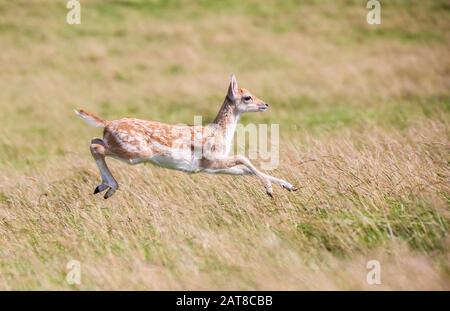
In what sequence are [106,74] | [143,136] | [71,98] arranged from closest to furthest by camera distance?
[143,136]
[71,98]
[106,74]

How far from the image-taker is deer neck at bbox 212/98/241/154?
860 centimetres

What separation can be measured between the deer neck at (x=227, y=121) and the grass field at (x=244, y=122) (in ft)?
1.80

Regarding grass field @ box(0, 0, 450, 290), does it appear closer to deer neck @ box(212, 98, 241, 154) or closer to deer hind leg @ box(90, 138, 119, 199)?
deer hind leg @ box(90, 138, 119, 199)

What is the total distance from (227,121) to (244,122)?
8947 mm

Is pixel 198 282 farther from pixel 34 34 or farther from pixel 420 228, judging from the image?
pixel 34 34

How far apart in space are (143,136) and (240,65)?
45.6 feet

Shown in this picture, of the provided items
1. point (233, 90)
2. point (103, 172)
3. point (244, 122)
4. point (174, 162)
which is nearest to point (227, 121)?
point (233, 90)

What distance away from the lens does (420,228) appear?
22.2 feet

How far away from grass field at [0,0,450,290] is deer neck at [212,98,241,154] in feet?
Answer: 1.80

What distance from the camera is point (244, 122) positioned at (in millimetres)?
17625

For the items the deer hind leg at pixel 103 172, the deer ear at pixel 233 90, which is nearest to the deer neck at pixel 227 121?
the deer ear at pixel 233 90

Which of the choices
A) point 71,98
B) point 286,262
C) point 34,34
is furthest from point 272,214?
point 34,34

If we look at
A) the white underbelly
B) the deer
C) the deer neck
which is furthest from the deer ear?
the white underbelly

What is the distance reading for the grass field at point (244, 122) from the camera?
6598mm
